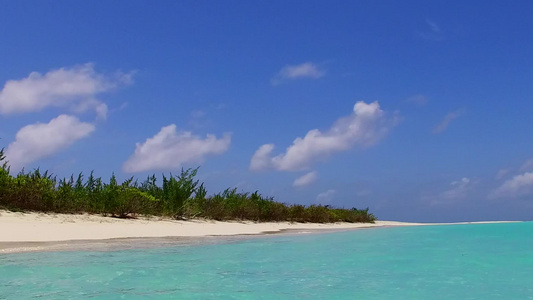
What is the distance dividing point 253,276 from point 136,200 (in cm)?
897

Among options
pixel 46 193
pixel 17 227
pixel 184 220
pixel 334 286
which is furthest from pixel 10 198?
pixel 334 286

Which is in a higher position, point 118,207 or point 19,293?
point 118,207

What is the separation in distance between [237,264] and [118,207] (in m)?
7.70

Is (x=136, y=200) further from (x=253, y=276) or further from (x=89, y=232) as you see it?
(x=253, y=276)

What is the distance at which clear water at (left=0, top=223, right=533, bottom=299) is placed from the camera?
446 cm

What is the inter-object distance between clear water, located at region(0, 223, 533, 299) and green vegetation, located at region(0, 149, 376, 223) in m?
5.51

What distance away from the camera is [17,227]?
9.27m

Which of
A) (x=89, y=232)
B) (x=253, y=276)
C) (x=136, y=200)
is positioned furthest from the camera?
(x=136, y=200)

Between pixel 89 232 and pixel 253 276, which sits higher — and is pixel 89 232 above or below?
above

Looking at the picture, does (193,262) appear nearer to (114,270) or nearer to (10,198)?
(114,270)

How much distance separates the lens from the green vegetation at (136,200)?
465 inches

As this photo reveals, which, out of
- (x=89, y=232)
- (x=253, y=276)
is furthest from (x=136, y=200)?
(x=253, y=276)

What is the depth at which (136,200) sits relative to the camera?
542 inches

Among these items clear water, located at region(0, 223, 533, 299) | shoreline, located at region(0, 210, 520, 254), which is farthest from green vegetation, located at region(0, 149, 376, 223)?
clear water, located at region(0, 223, 533, 299)
